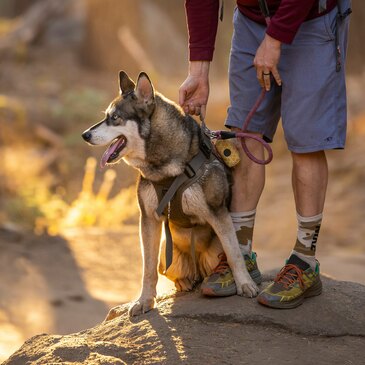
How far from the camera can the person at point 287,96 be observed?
11.1 ft

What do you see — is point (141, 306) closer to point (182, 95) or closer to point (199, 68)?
point (182, 95)

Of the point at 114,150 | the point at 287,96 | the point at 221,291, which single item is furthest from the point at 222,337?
the point at 287,96

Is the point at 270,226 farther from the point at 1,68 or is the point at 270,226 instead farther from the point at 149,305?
the point at 1,68

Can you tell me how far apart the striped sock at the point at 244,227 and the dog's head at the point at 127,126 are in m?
0.60

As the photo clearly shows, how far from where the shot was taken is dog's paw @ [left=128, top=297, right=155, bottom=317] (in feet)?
12.3

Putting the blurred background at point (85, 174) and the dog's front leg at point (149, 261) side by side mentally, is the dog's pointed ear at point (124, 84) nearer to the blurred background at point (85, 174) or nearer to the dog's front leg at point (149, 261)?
the dog's front leg at point (149, 261)

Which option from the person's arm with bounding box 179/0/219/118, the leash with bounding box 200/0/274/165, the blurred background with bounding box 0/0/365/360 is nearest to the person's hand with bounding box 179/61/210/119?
the person's arm with bounding box 179/0/219/118

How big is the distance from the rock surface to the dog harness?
17.6 inches

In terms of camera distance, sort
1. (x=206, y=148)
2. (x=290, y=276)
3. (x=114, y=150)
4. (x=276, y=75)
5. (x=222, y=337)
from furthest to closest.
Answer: (x=206, y=148) < (x=290, y=276) < (x=114, y=150) < (x=276, y=75) < (x=222, y=337)

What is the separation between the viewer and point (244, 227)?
3.77m

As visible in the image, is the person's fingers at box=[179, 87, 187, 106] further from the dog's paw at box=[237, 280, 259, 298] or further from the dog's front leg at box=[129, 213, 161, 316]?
the dog's paw at box=[237, 280, 259, 298]

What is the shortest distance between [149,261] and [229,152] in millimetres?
693

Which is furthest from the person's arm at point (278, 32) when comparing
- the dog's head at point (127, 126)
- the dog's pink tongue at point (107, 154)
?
the dog's pink tongue at point (107, 154)

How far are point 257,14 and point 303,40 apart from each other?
29 cm
